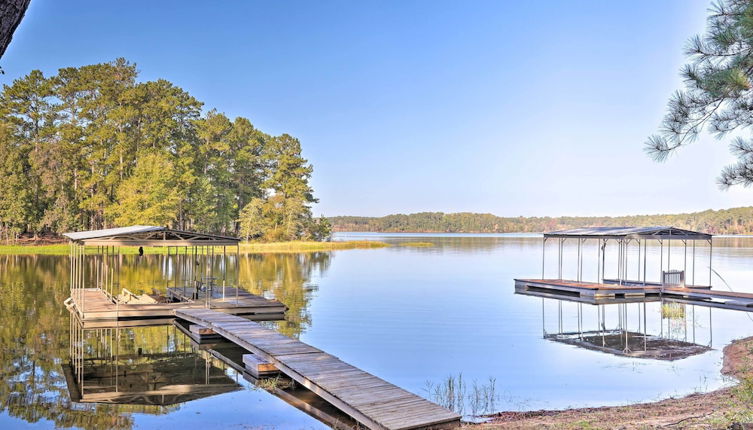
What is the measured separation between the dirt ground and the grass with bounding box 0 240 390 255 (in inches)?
1653

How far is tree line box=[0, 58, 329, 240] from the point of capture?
4753 centimetres

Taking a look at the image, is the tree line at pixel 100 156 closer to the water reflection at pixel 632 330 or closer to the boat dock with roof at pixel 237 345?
the boat dock with roof at pixel 237 345

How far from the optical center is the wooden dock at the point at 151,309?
16359 millimetres

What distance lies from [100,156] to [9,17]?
50.5 metres

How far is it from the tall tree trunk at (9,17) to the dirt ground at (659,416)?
6.10m

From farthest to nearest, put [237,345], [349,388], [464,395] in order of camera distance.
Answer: [237,345]
[464,395]
[349,388]

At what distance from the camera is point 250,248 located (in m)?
53.7

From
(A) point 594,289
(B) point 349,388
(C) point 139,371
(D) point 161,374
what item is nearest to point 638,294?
(A) point 594,289

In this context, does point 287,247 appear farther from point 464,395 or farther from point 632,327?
point 464,395

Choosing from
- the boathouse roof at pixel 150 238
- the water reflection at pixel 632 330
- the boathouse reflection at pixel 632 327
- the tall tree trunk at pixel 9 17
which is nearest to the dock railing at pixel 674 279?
the boathouse reflection at pixel 632 327

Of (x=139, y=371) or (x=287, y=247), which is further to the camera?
(x=287, y=247)

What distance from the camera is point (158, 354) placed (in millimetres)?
12469

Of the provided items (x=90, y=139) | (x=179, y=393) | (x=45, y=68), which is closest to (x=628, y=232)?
(x=179, y=393)

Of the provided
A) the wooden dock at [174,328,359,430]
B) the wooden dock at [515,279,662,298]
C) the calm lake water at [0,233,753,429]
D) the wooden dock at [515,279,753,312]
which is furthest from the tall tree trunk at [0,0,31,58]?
the wooden dock at [515,279,662,298]
